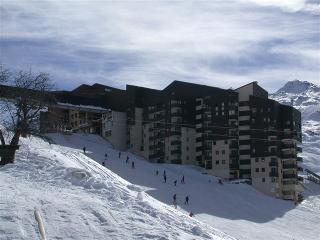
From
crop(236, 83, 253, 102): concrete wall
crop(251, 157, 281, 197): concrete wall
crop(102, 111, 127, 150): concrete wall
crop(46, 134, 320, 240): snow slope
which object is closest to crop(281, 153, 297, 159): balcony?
crop(251, 157, 281, 197): concrete wall

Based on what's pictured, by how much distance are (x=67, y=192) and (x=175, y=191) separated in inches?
1959

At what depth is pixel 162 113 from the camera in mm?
123312

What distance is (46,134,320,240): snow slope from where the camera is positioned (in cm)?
5838

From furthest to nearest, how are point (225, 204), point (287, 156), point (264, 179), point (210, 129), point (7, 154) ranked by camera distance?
point (210, 129) → point (287, 156) → point (264, 179) → point (225, 204) → point (7, 154)

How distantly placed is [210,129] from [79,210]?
93.7 m

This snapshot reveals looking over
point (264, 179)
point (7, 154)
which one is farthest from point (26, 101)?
point (264, 179)

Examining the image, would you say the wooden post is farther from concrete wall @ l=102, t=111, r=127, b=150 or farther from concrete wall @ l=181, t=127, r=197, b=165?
concrete wall @ l=102, t=111, r=127, b=150

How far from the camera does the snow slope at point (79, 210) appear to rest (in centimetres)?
2150

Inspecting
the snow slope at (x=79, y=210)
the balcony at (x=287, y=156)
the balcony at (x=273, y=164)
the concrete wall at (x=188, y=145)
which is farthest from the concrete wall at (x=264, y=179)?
the snow slope at (x=79, y=210)

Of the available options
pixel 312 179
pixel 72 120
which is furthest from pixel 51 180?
pixel 312 179

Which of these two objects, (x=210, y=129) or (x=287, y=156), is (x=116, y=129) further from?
(x=287, y=156)

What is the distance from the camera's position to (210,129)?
11688 centimetres

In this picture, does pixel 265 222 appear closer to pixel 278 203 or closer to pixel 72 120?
pixel 278 203

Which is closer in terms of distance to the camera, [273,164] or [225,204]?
[225,204]
